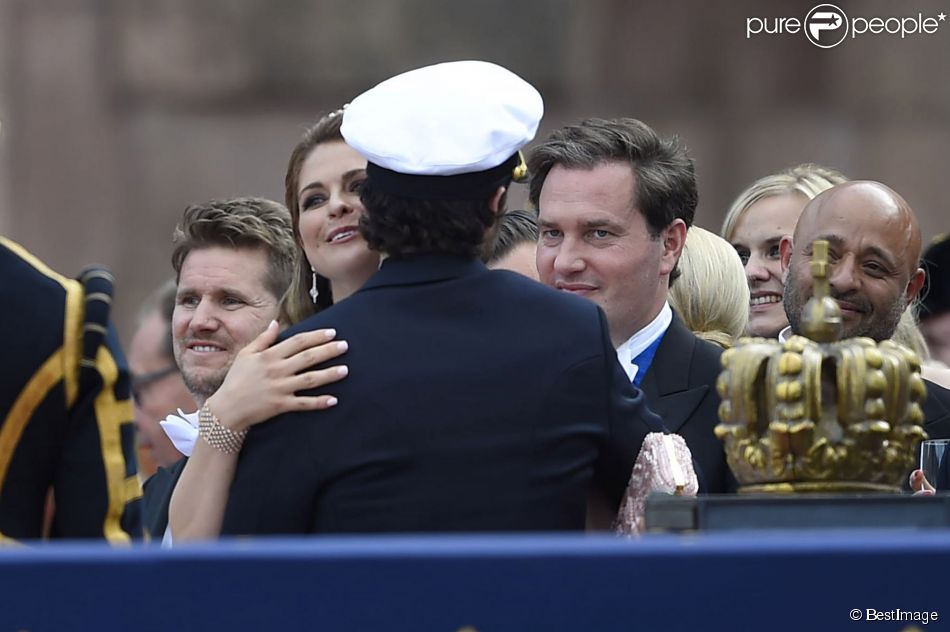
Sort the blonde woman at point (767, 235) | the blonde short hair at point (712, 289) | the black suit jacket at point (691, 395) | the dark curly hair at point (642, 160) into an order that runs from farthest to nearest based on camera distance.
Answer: the blonde woman at point (767, 235) → the blonde short hair at point (712, 289) → the dark curly hair at point (642, 160) → the black suit jacket at point (691, 395)

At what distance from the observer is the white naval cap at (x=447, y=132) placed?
341 cm

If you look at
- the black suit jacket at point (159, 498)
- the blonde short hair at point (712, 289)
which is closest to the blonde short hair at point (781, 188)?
the blonde short hair at point (712, 289)

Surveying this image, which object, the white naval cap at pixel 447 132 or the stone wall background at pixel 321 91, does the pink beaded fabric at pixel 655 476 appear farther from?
the stone wall background at pixel 321 91

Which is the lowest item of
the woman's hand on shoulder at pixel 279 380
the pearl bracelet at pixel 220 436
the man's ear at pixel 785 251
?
the pearl bracelet at pixel 220 436

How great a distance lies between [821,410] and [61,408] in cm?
133

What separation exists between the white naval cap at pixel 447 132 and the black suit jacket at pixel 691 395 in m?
0.99

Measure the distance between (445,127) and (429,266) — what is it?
0.86 feet

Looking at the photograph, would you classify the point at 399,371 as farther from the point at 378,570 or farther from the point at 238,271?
the point at 238,271

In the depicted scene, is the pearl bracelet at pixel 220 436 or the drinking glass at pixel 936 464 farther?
the drinking glass at pixel 936 464

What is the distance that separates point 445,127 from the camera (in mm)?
3443

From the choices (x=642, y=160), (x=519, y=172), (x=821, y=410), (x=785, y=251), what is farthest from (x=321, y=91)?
(x=821, y=410)

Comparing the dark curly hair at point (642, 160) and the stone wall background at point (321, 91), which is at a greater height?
the stone wall background at point (321, 91)

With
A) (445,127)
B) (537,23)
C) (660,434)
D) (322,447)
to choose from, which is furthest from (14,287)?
(537,23)

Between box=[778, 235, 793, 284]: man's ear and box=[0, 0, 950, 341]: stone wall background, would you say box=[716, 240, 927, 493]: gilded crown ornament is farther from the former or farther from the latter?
box=[0, 0, 950, 341]: stone wall background
